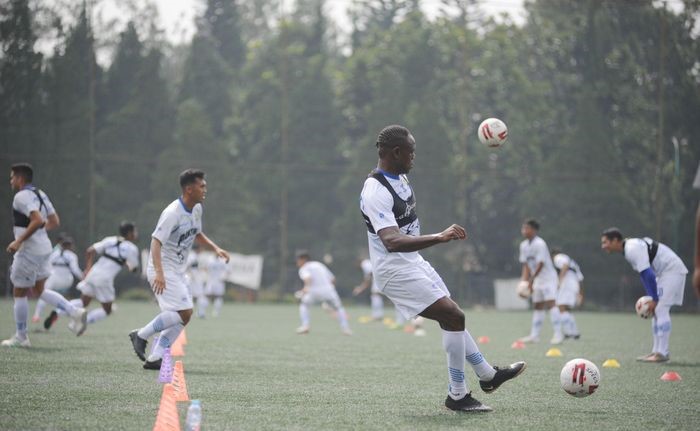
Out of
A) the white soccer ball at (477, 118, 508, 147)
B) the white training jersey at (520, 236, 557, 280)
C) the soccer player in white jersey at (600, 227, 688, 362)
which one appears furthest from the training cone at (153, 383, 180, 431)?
the white training jersey at (520, 236, 557, 280)

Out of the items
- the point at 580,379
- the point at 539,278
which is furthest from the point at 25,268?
the point at 539,278

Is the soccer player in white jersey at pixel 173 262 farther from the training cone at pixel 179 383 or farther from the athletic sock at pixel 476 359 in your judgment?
the athletic sock at pixel 476 359

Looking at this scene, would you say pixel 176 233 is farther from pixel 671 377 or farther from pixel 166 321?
pixel 671 377

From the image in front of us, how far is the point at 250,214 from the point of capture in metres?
36.5

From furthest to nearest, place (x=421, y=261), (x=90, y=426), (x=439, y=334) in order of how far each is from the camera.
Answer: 1. (x=439, y=334)
2. (x=421, y=261)
3. (x=90, y=426)

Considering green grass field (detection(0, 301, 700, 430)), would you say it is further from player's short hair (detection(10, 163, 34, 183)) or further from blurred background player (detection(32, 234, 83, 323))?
blurred background player (detection(32, 234, 83, 323))

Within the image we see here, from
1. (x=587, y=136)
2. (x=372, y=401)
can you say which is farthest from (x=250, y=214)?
(x=372, y=401)

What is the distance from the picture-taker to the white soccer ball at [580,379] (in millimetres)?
7988

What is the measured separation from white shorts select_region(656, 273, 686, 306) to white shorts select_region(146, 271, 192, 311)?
678cm

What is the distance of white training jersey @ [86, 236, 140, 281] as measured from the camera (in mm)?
15422

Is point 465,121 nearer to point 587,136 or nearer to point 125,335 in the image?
point 587,136

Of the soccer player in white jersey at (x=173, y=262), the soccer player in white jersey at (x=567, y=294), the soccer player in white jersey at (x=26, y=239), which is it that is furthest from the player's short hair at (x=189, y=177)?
the soccer player in white jersey at (x=567, y=294)

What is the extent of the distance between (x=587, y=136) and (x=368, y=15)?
23.7 meters

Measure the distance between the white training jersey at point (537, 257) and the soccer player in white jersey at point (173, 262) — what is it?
8831 mm
